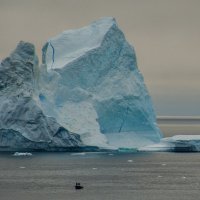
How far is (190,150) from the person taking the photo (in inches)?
3420

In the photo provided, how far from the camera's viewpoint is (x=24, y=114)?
78.9m

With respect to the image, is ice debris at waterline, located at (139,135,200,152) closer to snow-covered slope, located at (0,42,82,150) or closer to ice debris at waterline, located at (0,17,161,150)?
ice debris at waterline, located at (0,17,161,150)

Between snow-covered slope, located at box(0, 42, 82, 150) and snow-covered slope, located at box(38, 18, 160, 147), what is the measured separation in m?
2.23

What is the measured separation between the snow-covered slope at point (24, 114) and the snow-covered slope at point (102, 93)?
2.23 m

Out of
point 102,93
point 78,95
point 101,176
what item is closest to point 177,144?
point 102,93

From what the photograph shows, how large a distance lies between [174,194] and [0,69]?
2679 cm

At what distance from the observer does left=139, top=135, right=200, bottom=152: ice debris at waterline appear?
8462 centimetres

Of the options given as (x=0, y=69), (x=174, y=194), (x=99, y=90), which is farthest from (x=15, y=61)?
(x=174, y=194)

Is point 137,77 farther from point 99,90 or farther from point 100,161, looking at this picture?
point 100,161

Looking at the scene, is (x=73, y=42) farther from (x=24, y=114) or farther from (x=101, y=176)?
(x=101, y=176)

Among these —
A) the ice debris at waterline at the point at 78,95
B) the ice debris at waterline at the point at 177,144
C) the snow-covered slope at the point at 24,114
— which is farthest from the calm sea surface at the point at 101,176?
the ice debris at waterline at the point at 78,95

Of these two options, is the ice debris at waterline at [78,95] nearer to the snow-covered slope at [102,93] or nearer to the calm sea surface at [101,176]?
the snow-covered slope at [102,93]

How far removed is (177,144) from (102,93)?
8.43m

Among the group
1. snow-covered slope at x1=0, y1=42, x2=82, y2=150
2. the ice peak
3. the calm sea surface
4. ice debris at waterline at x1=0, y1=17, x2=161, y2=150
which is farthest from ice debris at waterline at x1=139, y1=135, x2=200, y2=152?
the ice peak
